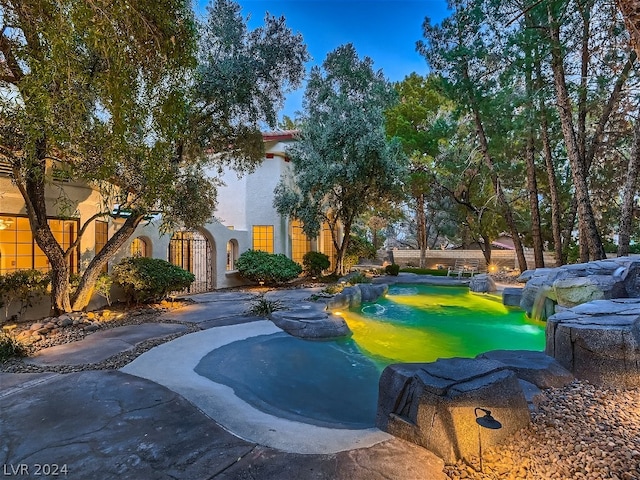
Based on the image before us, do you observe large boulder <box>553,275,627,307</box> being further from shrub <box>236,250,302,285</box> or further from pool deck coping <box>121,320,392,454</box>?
shrub <box>236,250,302,285</box>

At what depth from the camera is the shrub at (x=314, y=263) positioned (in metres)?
15.8

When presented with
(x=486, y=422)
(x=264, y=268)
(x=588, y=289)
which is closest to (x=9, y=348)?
(x=486, y=422)

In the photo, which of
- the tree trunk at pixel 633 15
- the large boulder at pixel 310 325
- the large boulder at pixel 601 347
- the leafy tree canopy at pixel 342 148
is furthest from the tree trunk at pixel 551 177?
the tree trunk at pixel 633 15

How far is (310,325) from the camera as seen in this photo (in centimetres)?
709

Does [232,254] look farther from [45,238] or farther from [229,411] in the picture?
[229,411]

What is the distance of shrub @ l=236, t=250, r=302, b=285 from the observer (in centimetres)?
1366

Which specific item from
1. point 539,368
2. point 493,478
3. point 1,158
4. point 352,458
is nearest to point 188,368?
point 352,458

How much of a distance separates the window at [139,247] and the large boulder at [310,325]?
5.68 meters

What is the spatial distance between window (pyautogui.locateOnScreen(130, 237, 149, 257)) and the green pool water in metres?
6.66

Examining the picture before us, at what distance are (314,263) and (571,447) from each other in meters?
13.2

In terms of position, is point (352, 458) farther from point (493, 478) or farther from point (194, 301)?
point (194, 301)

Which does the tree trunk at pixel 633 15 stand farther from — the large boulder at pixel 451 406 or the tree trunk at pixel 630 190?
the tree trunk at pixel 630 190

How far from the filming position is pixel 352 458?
268cm

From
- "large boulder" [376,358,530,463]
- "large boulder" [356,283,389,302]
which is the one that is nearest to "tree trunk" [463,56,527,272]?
"large boulder" [356,283,389,302]
